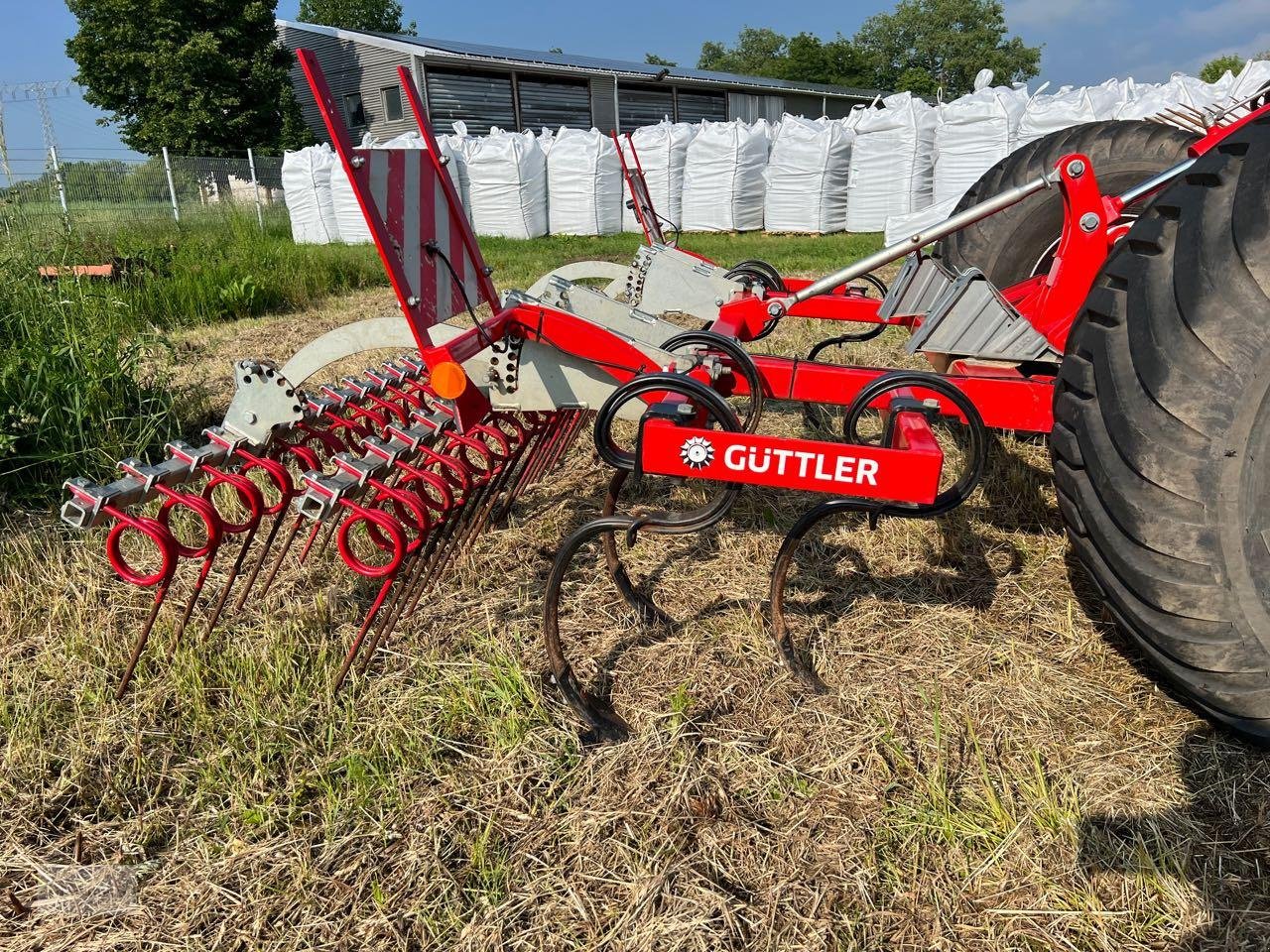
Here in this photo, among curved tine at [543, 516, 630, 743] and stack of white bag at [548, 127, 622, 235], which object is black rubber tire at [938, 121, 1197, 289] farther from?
stack of white bag at [548, 127, 622, 235]

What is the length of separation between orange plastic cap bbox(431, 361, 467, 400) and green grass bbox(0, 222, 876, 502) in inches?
73.0

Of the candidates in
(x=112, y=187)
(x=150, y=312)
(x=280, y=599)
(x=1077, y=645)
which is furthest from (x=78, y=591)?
(x=112, y=187)

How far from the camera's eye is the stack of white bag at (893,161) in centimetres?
1243

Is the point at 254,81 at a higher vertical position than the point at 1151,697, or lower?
higher

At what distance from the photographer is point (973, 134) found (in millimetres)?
11898

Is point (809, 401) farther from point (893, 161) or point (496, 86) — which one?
point (496, 86)

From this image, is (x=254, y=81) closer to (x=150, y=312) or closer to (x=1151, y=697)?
(x=150, y=312)

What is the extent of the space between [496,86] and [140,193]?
43.4 feet

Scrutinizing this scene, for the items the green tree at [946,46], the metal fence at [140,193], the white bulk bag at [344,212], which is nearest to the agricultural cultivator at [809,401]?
the metal fence at [140,193]

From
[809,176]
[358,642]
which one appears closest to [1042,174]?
[358,642]

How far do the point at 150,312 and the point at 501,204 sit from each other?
781 centimetres

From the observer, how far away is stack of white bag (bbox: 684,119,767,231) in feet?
44.7

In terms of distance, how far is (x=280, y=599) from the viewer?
2.54 meters

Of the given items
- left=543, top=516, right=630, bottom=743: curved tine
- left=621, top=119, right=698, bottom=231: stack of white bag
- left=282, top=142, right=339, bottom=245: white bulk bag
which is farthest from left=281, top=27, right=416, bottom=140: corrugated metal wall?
left=543, top=516, right=630, bottom=743: curved tine
